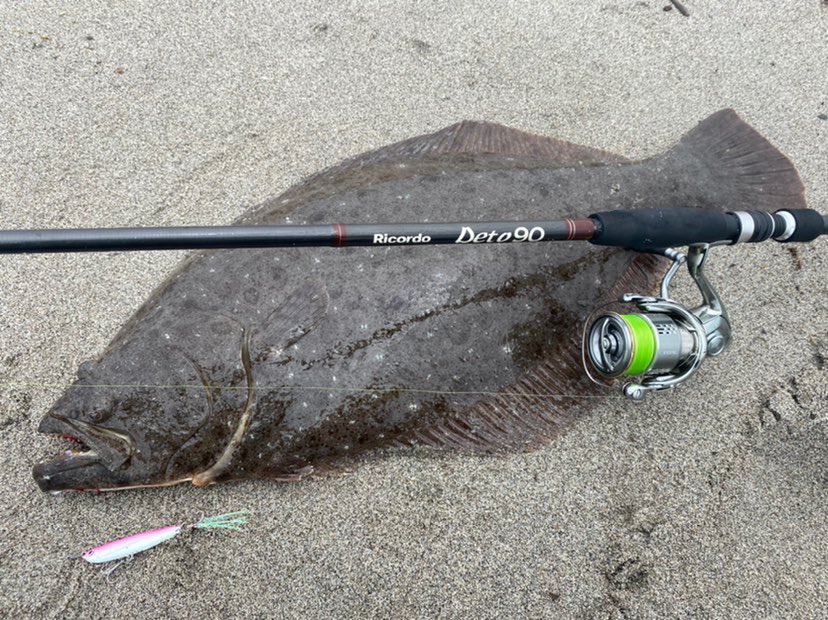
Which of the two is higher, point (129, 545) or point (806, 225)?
point (806, 225)

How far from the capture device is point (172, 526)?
7.70 ft

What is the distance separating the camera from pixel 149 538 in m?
2.29

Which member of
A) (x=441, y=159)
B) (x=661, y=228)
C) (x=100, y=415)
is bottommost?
(x=100, y=415)

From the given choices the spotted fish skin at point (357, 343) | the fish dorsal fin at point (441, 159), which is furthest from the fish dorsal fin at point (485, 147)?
the spotted fish skin at point (357, 343)

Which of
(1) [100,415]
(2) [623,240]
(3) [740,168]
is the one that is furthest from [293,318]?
(3) [740,168]

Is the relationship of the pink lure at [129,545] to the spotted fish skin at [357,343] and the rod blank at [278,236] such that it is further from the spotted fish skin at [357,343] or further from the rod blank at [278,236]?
the rod blank at [278,236]

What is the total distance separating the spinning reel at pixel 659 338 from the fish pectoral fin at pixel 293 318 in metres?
1.03

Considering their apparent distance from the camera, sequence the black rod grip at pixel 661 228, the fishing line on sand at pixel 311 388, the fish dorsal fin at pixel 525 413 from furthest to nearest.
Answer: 1. the fish dorsal fin at pixel 525 413
2. the fishing line on sand at pixel 311 388
3. the black rod grip at pixel 661 228

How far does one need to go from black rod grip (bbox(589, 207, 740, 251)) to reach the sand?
0.44 metres

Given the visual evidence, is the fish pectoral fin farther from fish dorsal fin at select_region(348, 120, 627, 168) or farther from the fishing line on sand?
fish dorsal fin at select_region(348, 120, 627, 168)

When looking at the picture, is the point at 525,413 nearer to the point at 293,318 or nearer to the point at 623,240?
the point at 623,240

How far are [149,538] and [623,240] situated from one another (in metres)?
1.91

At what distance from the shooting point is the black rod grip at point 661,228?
2.10 m

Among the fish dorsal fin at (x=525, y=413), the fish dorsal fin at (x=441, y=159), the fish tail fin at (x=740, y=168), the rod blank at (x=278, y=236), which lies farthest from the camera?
the fish tail fin at (x=740, y=168)
